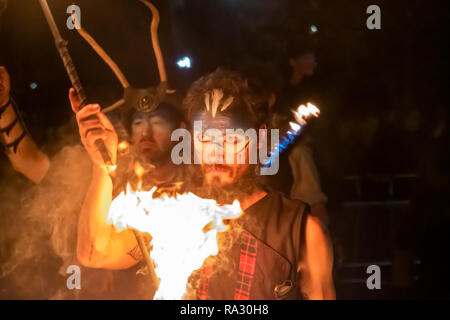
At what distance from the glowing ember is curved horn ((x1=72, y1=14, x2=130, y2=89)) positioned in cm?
83

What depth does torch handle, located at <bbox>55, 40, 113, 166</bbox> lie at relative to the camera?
3355 millimetres

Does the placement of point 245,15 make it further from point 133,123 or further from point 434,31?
point 434,31

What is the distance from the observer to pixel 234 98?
319cm

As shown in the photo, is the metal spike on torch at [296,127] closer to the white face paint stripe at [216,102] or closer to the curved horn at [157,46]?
the white face paint stripe at [216,102]

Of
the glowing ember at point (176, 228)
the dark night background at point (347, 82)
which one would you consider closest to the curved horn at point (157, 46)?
the dark night background at point (347, 82)

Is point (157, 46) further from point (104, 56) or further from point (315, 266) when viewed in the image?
point (315, 266)

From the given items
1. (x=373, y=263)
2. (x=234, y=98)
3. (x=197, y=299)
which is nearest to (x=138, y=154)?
(x=234, y=98)

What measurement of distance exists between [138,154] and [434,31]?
2262mm

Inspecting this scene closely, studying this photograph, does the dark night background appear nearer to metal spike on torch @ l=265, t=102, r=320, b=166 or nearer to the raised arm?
metal spike on torch @ l=265, t=102, r=320, b=166

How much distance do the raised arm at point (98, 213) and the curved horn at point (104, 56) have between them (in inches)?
11.7
